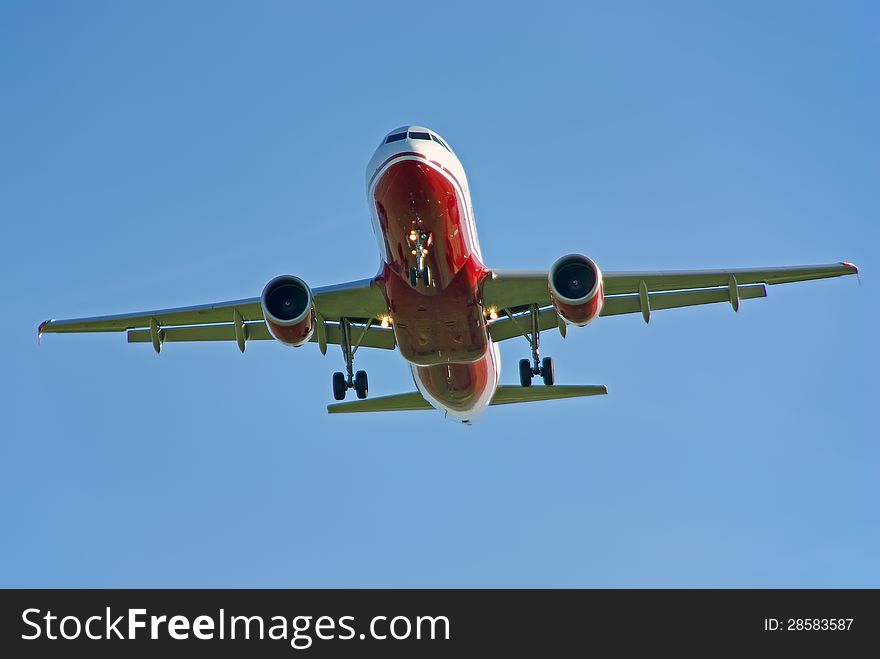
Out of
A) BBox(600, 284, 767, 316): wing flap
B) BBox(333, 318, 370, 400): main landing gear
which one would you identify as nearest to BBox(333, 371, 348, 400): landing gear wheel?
BBox(333, 318, 370, 400): main landing gear

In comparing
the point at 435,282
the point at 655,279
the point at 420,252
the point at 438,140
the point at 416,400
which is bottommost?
the point at 416,400

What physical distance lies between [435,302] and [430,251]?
1.45m

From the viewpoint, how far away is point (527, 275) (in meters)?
30.0

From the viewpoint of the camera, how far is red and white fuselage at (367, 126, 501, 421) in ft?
88.7

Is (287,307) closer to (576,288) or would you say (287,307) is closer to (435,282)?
(435,282)

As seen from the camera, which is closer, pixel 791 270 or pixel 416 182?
pixel 416 182

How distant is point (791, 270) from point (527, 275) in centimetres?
674

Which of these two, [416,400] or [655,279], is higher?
[655,279]

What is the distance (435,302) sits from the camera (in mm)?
28719

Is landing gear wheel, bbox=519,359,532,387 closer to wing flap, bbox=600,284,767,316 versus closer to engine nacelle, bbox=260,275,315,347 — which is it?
wing flap, bbox=600,284,767,316

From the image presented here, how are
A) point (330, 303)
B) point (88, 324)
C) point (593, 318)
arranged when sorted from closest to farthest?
point (593, 318) → point (330, 303) → point (88, 324)

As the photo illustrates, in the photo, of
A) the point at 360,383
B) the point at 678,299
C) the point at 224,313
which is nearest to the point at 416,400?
the point at 360,383
